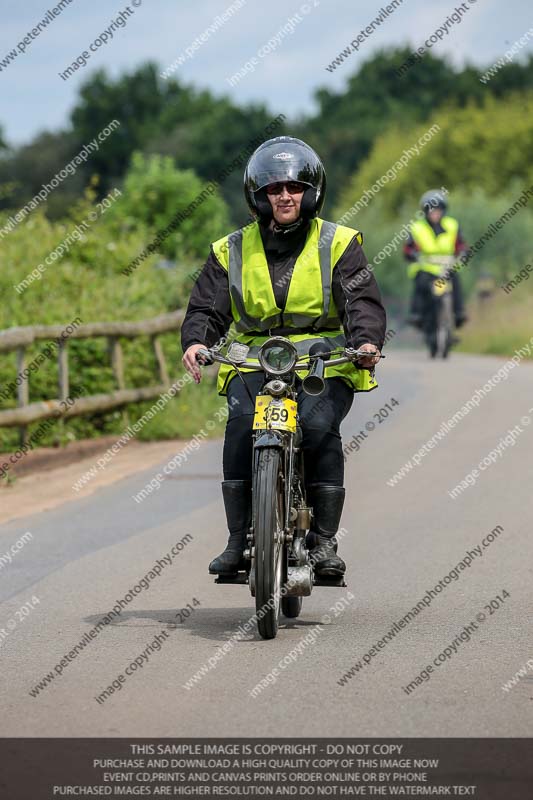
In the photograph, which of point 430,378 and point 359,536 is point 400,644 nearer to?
point 359,536

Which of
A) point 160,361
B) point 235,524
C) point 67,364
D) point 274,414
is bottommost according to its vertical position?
point 160,361

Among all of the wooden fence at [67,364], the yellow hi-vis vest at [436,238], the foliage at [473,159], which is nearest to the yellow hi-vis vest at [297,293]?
the wooden fence at [67,364]

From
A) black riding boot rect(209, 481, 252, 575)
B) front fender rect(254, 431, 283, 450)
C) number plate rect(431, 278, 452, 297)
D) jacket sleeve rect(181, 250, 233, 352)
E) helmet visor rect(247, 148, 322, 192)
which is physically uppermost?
helmet visor rect(247, 148, 322, 192)

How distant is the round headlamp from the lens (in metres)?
6.43

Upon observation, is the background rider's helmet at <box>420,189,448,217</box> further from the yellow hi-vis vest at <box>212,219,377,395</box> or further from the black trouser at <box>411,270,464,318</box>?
the yellow hi-vis vest at <box>212,219,377,395</box>

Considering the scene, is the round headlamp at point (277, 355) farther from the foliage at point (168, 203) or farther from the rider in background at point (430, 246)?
the foliage at point (168, 203)

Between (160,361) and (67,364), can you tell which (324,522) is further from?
(160,361)

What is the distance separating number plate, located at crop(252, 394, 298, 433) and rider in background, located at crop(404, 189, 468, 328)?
16.3 metres

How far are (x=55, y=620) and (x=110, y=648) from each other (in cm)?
74

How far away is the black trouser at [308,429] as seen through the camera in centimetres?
674

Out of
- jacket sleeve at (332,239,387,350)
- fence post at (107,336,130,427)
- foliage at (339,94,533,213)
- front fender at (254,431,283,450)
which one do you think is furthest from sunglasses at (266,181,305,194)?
foliage at (339,94,533,213)

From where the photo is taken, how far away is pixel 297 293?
22.1 ft

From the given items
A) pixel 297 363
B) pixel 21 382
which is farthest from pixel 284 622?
pixel 21 382

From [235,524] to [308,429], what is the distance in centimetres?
54
